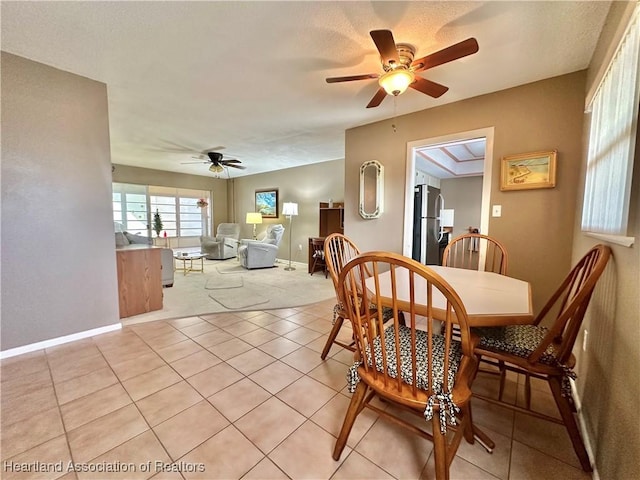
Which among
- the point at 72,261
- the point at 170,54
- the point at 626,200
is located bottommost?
the point at 72,261

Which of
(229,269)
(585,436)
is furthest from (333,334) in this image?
(229,269)

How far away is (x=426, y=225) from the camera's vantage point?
4.23 meters

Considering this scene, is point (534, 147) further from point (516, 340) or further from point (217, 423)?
point (217, 423)

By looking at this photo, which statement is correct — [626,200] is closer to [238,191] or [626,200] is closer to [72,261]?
[72,261]

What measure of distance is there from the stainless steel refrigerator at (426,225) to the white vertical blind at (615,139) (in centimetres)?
218

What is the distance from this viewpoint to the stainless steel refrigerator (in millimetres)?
3920

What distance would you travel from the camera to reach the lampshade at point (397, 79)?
68.9 inches

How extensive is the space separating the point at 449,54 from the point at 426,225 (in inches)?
116

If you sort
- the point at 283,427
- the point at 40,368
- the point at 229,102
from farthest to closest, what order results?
the point at 229,102 < the point at 40,368 < the point at 283,427

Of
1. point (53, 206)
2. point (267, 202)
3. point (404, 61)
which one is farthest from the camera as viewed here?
point (267, 202)

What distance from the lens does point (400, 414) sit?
1.58 metres

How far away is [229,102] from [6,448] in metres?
3.10

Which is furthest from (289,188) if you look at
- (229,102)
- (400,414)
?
(400,414)

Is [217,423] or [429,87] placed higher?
[429,87]
